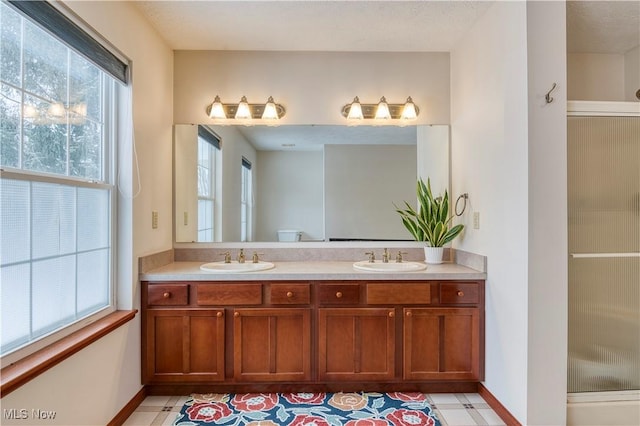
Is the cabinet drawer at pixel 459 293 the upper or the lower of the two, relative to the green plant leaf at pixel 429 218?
lower

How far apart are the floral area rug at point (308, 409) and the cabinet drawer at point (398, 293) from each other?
0.64m

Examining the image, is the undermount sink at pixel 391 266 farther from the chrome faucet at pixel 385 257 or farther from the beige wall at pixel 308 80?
the beige wall at pixel 308 80

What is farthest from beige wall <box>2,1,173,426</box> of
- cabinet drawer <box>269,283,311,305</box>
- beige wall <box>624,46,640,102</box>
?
beige wall <box>624,46,640,102</box>

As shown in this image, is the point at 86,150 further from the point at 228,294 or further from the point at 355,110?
the point at 355,110

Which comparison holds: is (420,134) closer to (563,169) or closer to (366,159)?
(366,159)

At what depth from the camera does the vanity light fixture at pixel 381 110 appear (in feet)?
9.24

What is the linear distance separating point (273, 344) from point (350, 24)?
89.1 inches

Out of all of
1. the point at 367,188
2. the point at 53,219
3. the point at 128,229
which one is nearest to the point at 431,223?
the point at 367,188

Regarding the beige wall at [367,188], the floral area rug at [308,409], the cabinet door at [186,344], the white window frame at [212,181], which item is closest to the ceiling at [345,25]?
the beige wall at [367,188]

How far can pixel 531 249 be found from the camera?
6.09 ft

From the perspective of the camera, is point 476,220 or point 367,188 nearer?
point 476,220

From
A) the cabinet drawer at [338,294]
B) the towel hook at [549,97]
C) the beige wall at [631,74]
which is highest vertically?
the beige wall at [631,74]

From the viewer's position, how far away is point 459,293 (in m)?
2.35

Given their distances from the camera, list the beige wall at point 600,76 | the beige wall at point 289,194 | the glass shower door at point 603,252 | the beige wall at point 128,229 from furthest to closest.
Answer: the beige wall at point 289,194
the beige wall at point 600,76
the glass shower door at point 603,252
the beige wall at point 128,229
